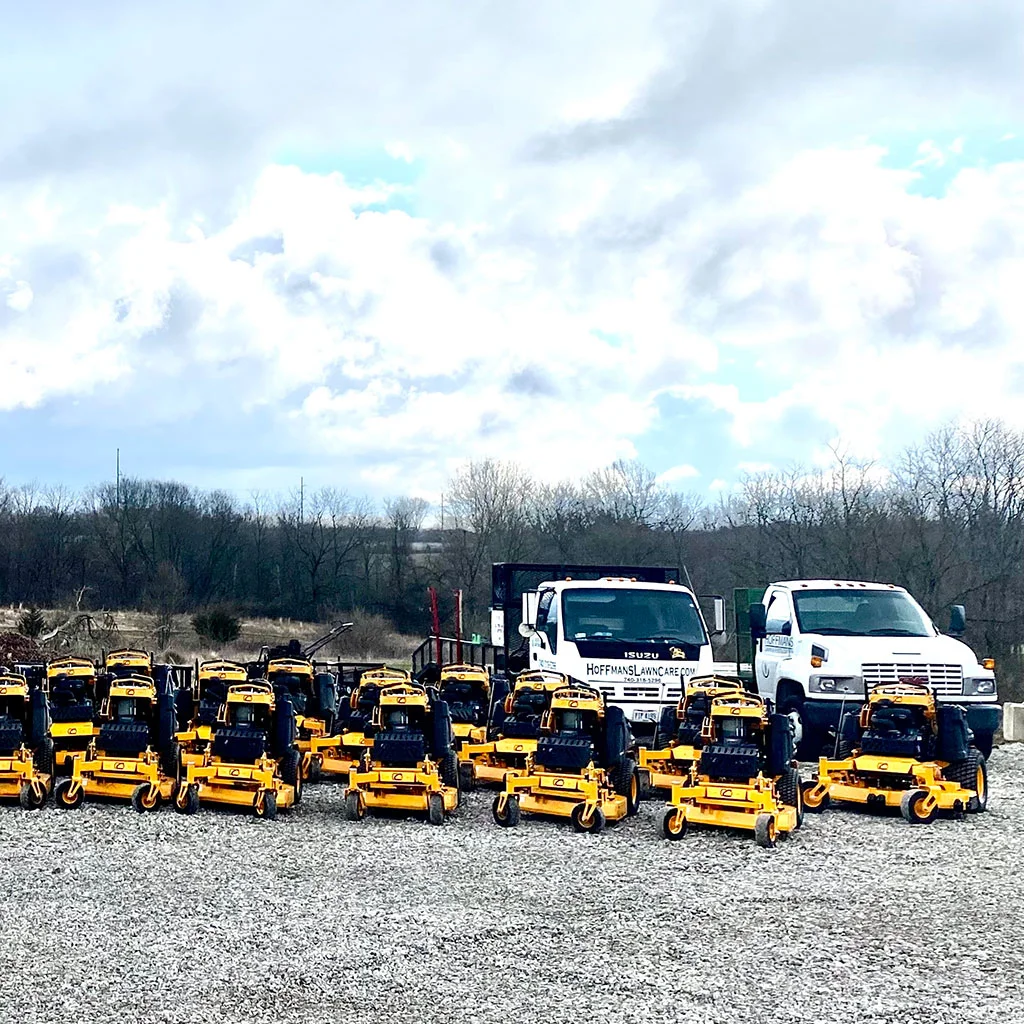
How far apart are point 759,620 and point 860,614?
138cm

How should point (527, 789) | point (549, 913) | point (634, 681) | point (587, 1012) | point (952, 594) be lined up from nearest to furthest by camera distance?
point (587, 1012), point (549, 913), point (527, 789), point (634, 681), point (952, 594)

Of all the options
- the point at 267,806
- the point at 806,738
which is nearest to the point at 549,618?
the point at 806,738

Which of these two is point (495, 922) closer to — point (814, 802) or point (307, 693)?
point (814, 802)

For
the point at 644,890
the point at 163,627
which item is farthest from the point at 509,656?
the point at 163,627

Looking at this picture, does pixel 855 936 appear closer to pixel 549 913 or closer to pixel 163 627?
pixel 549 913

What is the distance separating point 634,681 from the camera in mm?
15789

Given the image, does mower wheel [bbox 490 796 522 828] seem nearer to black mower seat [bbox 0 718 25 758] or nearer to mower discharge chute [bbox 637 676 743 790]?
mower discharge chute [bbox 637 676 743 790]

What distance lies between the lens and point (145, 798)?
1219 cm

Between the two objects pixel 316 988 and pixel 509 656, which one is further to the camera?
pixel 509 656

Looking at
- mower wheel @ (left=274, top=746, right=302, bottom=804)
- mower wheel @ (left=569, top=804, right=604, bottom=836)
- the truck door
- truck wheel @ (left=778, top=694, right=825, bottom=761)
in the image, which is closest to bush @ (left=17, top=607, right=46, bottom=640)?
the truck door

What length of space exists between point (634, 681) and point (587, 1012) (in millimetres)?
9429

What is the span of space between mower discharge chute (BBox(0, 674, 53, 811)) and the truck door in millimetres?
9117

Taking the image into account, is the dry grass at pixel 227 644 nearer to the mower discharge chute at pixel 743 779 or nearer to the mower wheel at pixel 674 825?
the mower discharge chute at pixel 743 779

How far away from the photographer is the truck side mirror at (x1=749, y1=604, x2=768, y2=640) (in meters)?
17.3
